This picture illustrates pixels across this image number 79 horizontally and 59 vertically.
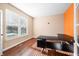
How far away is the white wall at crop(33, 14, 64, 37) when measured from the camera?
7223 mm

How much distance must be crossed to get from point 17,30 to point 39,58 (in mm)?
4492

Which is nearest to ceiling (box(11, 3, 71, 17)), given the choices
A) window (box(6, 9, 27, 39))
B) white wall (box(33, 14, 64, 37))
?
window (box(6, 9, 27, 39))

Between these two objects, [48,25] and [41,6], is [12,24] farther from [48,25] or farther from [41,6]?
[48,25]

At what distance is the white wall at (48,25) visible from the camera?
23.7ft

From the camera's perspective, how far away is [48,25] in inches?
289

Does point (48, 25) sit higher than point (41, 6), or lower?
lower

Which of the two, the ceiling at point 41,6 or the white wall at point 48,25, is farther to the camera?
the white wall at point 48,25

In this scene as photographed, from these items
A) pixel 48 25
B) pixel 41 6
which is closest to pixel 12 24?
pixel 41 6

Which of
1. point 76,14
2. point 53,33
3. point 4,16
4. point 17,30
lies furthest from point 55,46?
point 53,33

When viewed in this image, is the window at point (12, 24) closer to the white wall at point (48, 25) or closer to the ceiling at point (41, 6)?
the ceiling at point (41, 6)

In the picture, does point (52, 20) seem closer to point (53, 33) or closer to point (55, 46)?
point (53, 33)

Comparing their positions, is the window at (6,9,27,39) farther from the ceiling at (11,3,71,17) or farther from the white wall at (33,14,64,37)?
the white wall at (33,14,64,37)

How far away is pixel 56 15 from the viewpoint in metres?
7.25

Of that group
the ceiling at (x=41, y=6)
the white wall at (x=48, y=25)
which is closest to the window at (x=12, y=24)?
the ceiling at (x=41, y=6)
